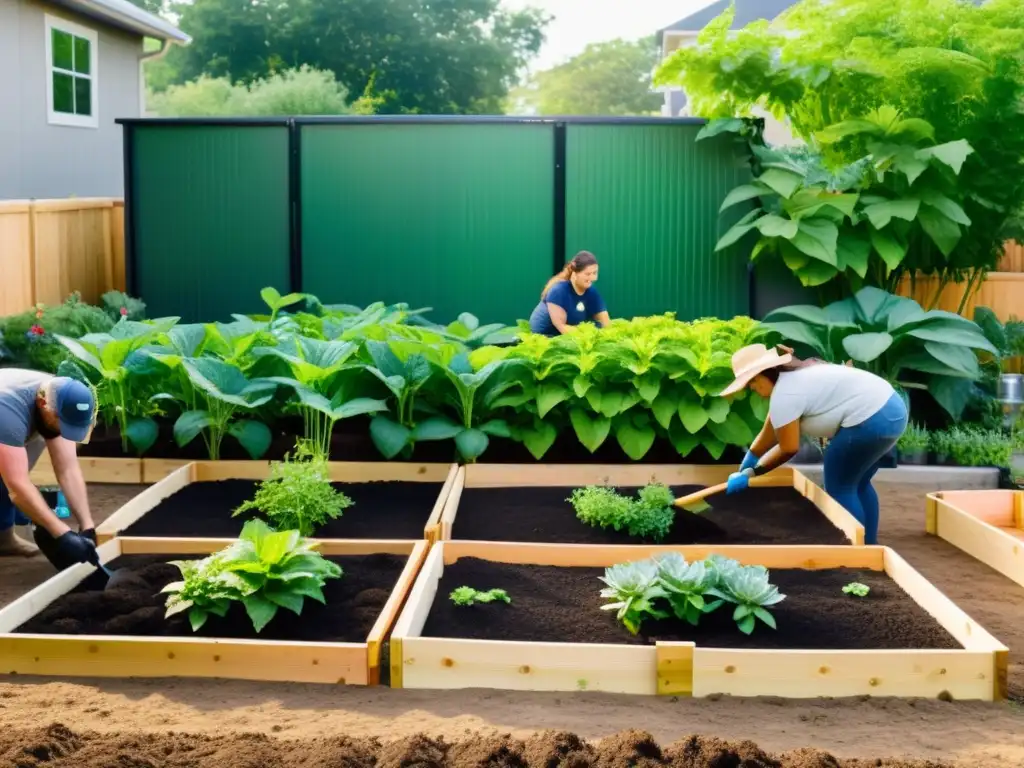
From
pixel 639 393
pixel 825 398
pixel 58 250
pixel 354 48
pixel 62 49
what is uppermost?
pixel 354 48

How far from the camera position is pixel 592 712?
4.28 metres

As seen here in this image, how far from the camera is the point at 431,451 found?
25.1 feet

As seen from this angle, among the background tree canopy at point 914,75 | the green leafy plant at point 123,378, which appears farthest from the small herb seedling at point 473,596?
the background tree canopy at point 914,75

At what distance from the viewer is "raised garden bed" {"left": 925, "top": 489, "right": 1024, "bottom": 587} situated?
617cm

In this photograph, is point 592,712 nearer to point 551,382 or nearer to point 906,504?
point 551,382

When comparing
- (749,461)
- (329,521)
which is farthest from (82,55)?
(749,461)

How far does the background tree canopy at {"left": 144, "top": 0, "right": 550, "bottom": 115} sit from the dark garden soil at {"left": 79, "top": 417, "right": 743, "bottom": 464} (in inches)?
1231

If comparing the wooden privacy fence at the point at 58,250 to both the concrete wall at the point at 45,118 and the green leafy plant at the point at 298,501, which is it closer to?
the concrete wall at the point at 45,118

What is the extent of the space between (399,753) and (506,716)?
0.57 metres

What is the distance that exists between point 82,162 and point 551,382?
441 inches

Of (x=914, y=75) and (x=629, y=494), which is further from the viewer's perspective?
(x=914, y=75)

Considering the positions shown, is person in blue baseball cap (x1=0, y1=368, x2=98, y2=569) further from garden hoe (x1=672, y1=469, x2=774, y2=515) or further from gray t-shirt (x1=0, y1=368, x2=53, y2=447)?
garden hoe (x1=672, y1=469, x2=774, y2=515)

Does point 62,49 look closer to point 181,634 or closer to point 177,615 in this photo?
point 177,615

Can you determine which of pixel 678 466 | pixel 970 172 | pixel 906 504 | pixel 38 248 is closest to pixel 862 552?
pixel 678 466
